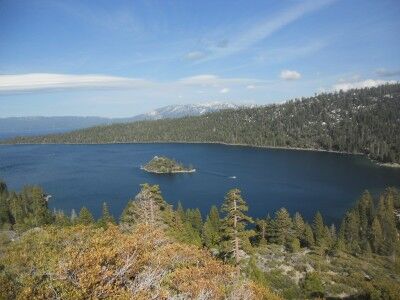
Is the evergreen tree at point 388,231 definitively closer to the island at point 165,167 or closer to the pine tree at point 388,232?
the pine tree at point 388,232

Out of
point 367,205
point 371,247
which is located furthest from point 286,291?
point 367,205

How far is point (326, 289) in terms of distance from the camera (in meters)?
39.3

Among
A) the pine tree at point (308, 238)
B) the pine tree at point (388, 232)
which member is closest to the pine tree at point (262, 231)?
the pine tree at point (308, 238)

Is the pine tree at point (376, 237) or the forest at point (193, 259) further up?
the forest at point (193, 259)

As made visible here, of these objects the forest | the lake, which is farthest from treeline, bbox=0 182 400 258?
the lake

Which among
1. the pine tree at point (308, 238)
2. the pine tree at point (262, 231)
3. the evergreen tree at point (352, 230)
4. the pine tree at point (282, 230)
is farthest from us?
the evergreen tree at point (352, 230)

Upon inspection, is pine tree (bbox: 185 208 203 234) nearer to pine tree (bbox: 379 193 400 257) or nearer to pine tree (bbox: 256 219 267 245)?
pine tree (bbox: 256 219 267 245)

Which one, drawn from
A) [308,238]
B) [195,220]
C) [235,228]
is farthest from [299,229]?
[235,228]

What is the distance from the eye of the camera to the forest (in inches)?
617

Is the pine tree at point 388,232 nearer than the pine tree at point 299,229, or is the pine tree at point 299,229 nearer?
the pine tree at point 388,232

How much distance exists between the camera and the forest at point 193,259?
15672mm

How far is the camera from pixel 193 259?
25734mm

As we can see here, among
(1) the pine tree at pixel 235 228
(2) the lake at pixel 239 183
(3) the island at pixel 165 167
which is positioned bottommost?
(2) the lake at pixel 239 183

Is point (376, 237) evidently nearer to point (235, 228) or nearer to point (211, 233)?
point (211, 233)
